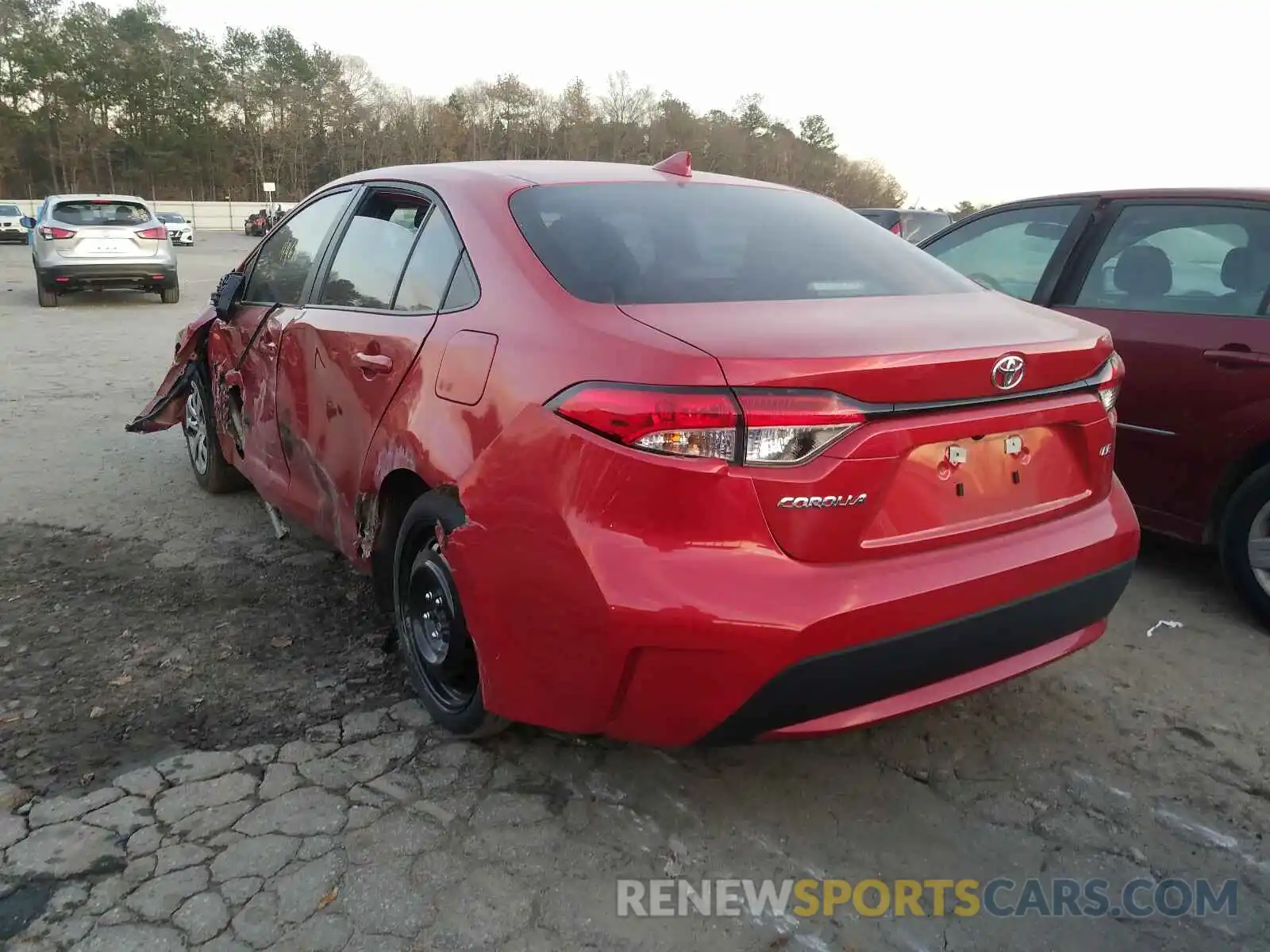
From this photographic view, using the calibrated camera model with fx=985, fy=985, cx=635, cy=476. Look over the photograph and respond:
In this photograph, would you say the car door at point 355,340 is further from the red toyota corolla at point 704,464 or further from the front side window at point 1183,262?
the front side window at point 1183,262

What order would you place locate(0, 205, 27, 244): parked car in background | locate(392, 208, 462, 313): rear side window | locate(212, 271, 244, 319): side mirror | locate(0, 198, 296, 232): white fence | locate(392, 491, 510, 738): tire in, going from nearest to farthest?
locate(392, 491, 510, 738): tire < locate(392, 208, 462, 313): rear side window < locate(212, 271, 244, 319): side mirror < locate(0, 205, 27, 244): parked car in background < locate(0, 198, 296, 232): white fence

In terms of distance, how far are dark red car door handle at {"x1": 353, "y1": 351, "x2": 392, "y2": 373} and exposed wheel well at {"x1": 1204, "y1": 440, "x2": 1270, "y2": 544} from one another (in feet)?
9.87

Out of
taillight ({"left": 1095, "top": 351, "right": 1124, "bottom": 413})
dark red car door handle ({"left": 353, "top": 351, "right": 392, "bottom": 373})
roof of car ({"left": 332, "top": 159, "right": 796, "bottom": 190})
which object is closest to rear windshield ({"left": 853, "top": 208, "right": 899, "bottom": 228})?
roof of car ({"left": 332, "top": 159, "right": 796, "bottom": 190})

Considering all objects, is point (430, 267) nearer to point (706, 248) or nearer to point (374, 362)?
point (374, 362)

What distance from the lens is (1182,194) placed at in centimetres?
400

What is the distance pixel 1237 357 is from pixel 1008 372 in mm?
1884

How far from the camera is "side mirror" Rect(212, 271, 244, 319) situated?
424 centimetres

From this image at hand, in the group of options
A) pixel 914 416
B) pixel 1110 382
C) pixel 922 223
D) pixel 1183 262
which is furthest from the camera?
pixel 922 223

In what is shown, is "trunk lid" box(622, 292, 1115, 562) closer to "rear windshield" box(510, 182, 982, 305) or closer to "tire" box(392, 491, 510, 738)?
"rear windshield" box(510, 182, 982, 305)

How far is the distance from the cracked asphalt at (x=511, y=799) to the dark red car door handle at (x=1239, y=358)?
96 cm

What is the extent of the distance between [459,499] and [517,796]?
0.80 meters

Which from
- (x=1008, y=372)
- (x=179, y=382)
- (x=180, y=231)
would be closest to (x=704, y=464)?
(x=1008, y=372)

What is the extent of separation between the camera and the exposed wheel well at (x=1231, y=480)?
3541mm

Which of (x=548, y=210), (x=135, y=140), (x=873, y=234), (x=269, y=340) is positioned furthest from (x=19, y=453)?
(x=135, y=140)
